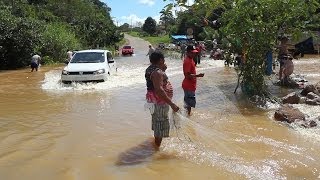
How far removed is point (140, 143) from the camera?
24.3 feet

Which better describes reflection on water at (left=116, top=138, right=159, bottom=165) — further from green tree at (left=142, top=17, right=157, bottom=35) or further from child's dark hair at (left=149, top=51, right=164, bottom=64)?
green tree at (left=142, top=17, right=157, bottom=35)

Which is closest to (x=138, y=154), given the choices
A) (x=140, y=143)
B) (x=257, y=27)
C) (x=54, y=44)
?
(x=140, y=143)

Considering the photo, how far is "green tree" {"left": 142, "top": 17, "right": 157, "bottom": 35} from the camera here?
12595 centimetres

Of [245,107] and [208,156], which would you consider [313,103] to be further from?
[208,156]

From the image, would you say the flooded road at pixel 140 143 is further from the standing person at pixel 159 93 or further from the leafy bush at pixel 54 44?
the leafy bush at pixel 54 44

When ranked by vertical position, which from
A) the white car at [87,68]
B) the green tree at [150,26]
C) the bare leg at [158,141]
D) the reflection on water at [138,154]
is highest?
the green tree at [150,26]

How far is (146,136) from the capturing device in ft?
26.0

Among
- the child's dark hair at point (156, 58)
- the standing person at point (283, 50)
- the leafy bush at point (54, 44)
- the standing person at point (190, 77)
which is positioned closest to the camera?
the child's dark hair at point (156, 58)

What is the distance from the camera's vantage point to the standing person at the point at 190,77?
29.2ft

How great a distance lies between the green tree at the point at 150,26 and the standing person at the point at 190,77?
11717 cm

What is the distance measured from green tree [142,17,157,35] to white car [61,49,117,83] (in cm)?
10985

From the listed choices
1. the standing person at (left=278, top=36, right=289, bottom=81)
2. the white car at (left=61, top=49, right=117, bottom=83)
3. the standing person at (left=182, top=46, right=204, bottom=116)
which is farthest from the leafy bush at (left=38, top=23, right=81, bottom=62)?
the standing person at (left=182, top=46, right=204, bottom=116)

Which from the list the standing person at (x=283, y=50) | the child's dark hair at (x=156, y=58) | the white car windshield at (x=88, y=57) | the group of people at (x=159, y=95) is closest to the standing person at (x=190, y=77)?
the group of people at (x=159, y=95)

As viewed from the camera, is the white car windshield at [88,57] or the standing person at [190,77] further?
the white car windshield at [88,57]
